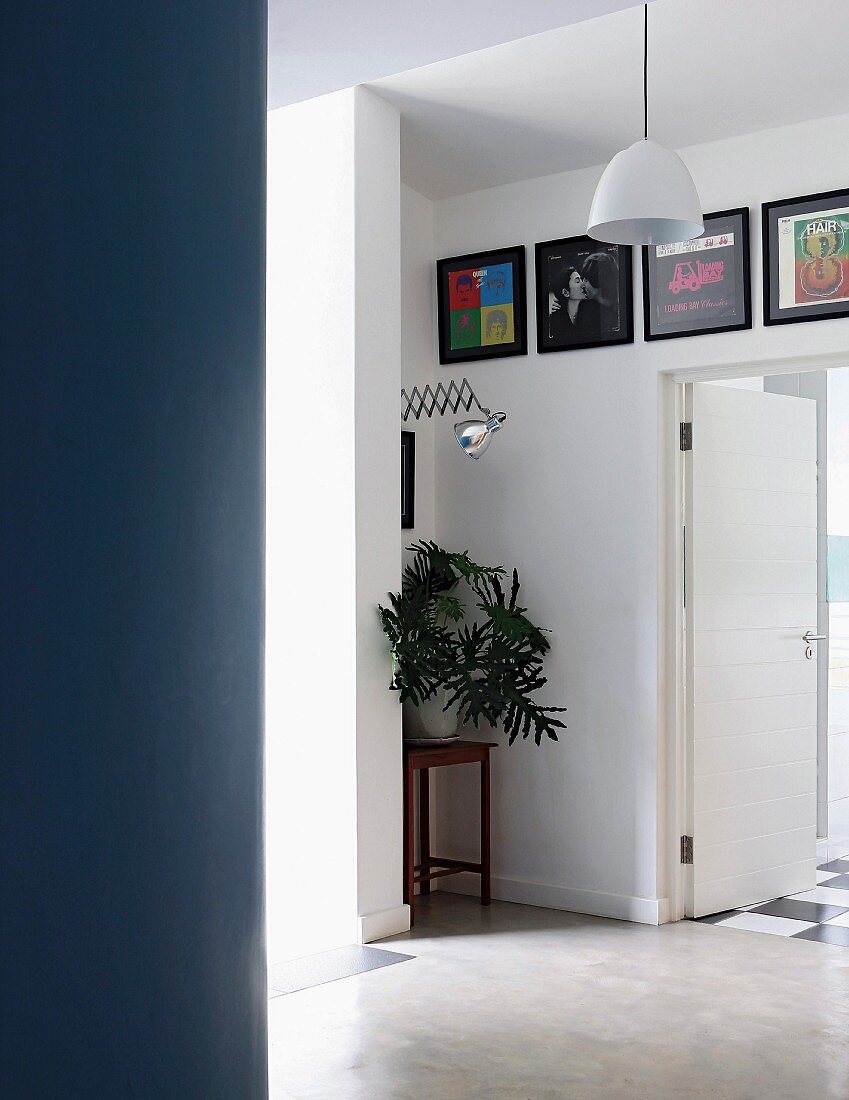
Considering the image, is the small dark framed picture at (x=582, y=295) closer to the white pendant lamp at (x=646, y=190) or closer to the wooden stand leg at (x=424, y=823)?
the white pendant lamp at (x=646, y=190)

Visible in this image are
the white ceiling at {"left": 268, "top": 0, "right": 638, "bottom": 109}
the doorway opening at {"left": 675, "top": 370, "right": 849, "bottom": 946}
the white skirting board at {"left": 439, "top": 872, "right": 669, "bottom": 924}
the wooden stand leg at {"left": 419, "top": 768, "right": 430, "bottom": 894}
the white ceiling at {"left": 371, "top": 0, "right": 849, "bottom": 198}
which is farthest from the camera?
the wooden stand leg at {"left": 419, "top": 768, "right": 430, "bottom": 894}

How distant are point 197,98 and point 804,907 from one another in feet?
15.3

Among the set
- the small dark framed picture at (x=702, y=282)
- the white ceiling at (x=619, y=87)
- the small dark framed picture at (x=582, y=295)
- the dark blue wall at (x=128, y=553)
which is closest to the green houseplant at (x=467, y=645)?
the small dark framed picture at (x=582, y=295)

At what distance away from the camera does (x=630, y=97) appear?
170 inches

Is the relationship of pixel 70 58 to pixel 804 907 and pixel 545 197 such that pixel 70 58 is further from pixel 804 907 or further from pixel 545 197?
pixel 804 907

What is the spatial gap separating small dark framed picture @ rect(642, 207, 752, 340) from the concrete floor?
94.5 inches

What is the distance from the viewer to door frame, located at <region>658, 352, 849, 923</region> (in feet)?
15.6

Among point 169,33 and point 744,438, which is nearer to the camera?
point 169,33

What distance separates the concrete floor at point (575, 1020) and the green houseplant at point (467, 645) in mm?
866

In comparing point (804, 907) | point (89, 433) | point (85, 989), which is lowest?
point (804, 907)

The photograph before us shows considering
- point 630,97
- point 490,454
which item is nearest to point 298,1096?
point 490,454

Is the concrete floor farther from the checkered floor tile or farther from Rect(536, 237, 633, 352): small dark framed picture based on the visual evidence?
Rect(536, 237, 633, 352): small dark framed picture

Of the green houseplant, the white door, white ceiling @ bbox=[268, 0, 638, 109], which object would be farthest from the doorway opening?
white ceiling @ bbox=[268, 0, 638, 109]

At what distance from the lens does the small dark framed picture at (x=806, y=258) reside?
4.41 meters
